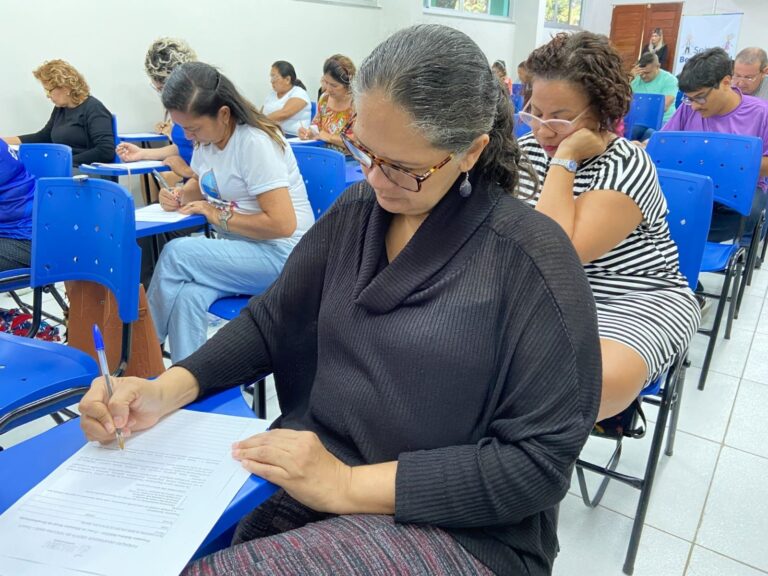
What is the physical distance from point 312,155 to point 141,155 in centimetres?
155

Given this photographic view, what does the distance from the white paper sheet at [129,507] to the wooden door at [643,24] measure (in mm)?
10853

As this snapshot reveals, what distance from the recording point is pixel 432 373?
0.79 meters

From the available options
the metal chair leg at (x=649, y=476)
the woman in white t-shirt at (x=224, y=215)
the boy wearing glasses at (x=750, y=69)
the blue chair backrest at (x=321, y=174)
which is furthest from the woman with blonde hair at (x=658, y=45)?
the metal chair leg at (x=649, y=476)

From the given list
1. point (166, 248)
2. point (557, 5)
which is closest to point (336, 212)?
point (166, 248)

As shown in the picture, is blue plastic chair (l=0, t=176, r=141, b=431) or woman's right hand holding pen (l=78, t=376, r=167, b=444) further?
blue plastic chair (l=0, t=176, r=141, b=431)

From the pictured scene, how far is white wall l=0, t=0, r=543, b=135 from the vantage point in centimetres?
423

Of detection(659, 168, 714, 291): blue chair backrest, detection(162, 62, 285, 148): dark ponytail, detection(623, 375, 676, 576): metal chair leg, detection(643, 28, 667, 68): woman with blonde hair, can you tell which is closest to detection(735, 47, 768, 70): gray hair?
detection(659, 168, 714, 291): blue chair backrest

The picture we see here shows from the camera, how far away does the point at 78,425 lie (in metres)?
0.88

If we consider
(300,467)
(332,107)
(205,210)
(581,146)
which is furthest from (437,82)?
(332,107)

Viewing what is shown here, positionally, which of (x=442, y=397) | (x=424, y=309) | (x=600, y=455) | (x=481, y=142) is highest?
(x=481, y=142)

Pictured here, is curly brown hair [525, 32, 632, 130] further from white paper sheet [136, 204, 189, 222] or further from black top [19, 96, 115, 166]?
black top [19, 96, 115, 166]

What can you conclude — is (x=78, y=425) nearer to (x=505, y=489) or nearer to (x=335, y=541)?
(x=335, y=541)

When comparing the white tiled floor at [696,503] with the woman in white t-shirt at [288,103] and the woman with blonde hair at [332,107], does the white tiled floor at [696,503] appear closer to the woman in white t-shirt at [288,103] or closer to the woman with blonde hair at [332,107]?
the woman with blonde hair at [332,107]

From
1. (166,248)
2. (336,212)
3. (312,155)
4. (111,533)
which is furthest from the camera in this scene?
(312,155)
